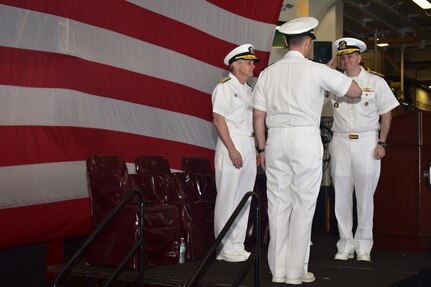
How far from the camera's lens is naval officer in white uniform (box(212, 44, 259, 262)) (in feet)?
15.9

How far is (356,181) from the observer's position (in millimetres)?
5020

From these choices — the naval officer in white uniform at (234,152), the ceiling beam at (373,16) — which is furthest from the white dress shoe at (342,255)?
the ceiling beam at (373,16)

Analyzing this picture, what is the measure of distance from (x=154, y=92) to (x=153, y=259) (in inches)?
61.7

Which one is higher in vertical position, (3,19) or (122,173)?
(3,19)

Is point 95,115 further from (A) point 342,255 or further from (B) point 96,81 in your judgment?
(A) point 342,255

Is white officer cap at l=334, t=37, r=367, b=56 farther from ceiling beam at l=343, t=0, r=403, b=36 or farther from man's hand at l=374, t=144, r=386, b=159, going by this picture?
ceiling beam at l=343, t=0, r=403, b=36

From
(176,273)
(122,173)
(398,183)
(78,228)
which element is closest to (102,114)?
(122,173)

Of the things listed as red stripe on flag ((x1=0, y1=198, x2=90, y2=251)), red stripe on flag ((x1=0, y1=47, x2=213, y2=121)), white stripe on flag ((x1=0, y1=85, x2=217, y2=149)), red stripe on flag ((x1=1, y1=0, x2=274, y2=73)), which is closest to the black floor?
red stripe on flag ((x1=0, y1=198, x2=90, y2=251))

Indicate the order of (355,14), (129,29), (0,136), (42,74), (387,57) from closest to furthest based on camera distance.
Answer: (0,136) < (42,74) < (129,29) < (355,14) < (387,57)

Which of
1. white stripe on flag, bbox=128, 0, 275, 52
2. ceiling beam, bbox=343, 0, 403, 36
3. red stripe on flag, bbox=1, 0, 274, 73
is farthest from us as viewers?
ceiling beam, bbox=343, 0, 403, 36

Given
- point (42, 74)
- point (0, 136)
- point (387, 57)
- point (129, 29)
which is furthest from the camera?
point (387, 57)

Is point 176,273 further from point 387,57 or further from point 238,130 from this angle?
point 387,57

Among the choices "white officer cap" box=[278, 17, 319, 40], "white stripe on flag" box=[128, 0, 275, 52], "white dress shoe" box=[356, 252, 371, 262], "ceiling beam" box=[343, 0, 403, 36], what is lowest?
"white dress shoe" box=[356, 252, 371, 262]

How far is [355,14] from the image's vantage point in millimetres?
12312
